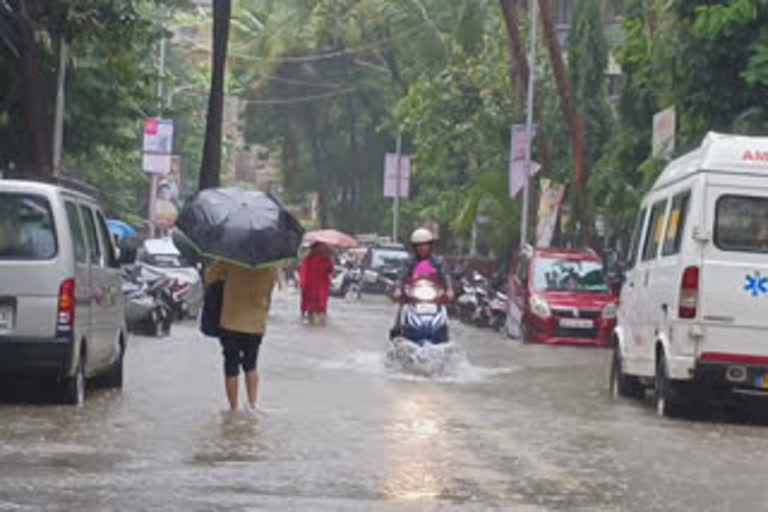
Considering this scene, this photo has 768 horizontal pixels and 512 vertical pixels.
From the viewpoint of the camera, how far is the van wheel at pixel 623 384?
66.2ft

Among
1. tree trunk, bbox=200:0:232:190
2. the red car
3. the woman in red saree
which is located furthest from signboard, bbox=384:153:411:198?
the red car

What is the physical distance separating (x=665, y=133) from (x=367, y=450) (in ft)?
55.7

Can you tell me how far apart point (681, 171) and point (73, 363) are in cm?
628

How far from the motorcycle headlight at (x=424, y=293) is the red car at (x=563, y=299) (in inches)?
437

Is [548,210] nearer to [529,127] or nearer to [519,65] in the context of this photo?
[529,127]

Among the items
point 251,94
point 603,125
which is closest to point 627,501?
point 603,125

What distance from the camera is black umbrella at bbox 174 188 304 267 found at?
52.0 feet

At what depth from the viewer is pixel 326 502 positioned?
34.7 feet

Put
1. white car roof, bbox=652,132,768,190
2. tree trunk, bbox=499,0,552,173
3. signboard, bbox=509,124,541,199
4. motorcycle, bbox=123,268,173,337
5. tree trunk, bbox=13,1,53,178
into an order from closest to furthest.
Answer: white car roof, bbox=652,132,768,190 → tree trunk, bbox=13,1,53,178 → motorcycle, bbox=123,268,173,337 → tree trunk, bbox=499,0,552,173 → signboard, bbox=509,124,541,199

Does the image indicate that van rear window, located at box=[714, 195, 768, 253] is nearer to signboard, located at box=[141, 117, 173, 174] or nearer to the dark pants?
the dark pants

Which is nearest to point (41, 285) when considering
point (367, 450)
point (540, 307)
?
point (367, 450)

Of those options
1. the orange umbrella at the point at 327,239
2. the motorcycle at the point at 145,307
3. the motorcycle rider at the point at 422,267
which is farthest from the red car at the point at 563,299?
the motorcycle rider at the point at 422,267

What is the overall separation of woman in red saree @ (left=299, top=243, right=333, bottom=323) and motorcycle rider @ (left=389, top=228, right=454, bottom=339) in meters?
14.5

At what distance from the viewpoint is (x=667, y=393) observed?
1758 cm
